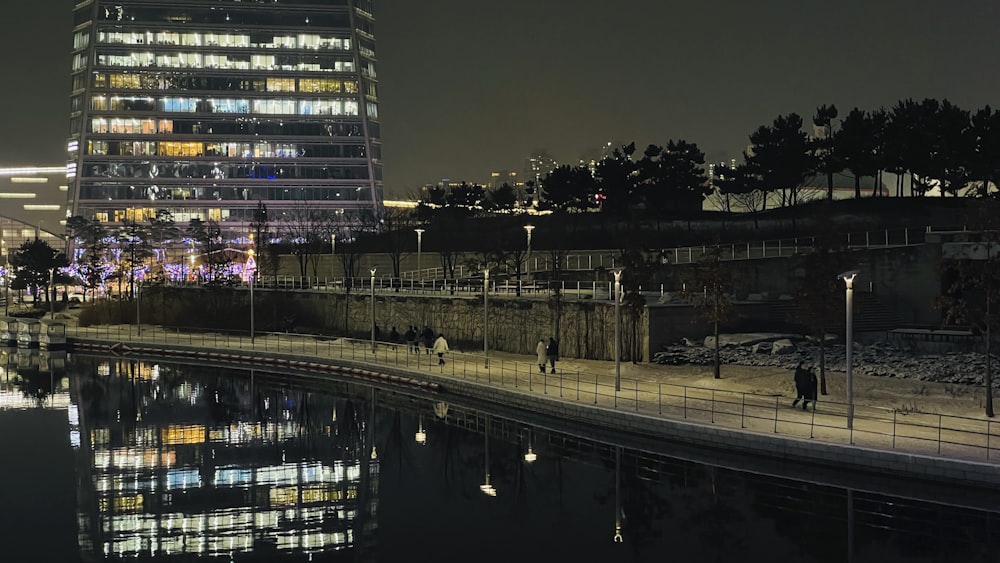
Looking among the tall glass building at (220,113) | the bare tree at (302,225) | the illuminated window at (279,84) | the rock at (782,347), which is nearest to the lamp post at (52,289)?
the bare tree at (302,225)

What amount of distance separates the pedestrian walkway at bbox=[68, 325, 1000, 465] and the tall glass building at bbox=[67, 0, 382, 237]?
94.9 metres

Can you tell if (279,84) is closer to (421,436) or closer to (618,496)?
(421,436)

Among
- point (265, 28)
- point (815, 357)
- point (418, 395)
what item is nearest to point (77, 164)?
point (265, 28)

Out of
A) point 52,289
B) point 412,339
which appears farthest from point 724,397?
point 52,289

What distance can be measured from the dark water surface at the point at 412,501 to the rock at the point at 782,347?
44.2ft

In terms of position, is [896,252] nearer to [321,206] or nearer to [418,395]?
[418,395]

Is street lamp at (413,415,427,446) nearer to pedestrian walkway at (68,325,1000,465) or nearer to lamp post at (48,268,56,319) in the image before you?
pedestrian walkway at (68,325,1000,465)

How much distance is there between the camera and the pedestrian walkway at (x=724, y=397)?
27109mm

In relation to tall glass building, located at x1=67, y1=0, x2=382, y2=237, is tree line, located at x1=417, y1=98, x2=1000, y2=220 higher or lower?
lower

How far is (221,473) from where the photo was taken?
28984 millimetres

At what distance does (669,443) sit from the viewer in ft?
98.3

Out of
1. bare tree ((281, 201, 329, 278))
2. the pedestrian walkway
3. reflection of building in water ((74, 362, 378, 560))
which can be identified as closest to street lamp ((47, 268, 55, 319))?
bare tree ((281, 201, 329, 278))

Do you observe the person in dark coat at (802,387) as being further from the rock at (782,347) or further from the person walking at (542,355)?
the person walking at (542,355)

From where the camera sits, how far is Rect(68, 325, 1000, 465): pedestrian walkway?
88.9 ft
